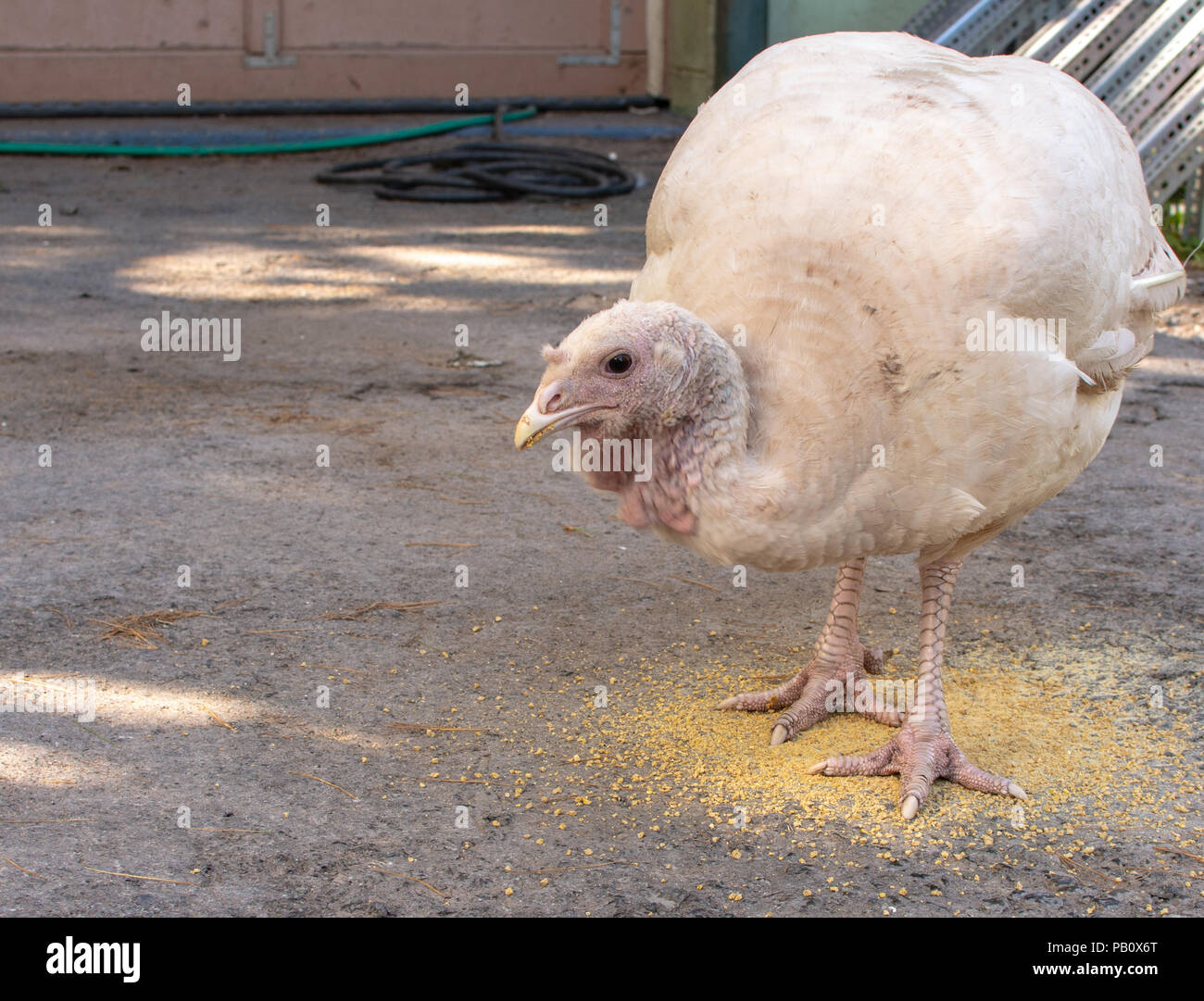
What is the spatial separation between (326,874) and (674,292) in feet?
5.37

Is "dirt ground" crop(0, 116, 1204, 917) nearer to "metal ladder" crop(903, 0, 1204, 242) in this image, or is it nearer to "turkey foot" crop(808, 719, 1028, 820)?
"turkey foot" crop(808, 719, 1028, 820)

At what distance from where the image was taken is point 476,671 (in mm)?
4105

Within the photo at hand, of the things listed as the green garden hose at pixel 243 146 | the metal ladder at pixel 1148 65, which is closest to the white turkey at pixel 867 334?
the metal ladder at pixel 1148 65

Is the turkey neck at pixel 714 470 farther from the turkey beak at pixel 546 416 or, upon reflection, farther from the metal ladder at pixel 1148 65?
the metal ladder at pixel 1148 65

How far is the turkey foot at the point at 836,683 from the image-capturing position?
13.0ft

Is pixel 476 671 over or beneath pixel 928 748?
over

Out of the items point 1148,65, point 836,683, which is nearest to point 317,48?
point 1148,65

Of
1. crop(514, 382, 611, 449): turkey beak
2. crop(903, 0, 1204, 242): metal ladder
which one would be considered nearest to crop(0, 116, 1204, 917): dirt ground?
crop(514, 382, 611, 449): turkey beak

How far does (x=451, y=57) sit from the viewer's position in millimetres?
14906

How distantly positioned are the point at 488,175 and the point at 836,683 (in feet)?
26.7

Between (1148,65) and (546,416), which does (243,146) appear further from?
(546,416)

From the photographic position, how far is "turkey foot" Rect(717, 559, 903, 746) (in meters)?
3.97

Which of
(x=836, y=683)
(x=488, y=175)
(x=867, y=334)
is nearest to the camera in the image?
(x=867, y=334)

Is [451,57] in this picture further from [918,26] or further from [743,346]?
[743,346]
